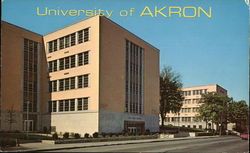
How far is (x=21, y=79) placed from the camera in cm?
5053

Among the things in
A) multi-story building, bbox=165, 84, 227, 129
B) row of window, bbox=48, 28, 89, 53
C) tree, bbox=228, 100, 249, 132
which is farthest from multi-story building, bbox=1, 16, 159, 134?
multi-story building, bbox=165, 84, 227, 129

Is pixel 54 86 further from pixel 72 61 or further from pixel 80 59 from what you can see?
pixel 80 59

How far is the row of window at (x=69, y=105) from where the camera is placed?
46688mm

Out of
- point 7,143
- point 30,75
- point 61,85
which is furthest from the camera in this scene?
point 30,75

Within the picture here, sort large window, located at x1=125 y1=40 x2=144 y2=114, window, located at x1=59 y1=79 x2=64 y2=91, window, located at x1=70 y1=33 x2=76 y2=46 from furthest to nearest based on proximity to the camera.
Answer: large window, located at x1=125 y1=40 x2=144 y2=114
window, located at x1=59 y1=79 x2=64 y2=91
window, located at x1=70 y1=33 x2=76 y2=46

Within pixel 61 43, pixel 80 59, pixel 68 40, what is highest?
pixel 68 40

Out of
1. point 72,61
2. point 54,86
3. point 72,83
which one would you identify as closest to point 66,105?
point 72,83

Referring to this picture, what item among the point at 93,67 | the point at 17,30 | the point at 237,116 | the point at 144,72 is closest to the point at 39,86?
the point at 17,30

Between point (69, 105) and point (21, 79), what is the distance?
970 centimetres

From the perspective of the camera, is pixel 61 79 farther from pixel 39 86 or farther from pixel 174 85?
pixel 174 85

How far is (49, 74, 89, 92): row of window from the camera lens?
155 ft

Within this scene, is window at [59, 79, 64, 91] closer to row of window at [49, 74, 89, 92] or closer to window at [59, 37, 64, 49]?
row of window at [49, 74, 89, 92]

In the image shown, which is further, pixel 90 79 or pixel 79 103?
pixel 79 103

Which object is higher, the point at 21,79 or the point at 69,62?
the point at 69,62
